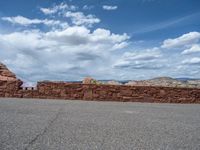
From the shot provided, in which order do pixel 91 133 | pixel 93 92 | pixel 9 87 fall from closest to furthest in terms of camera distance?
pixel 91 133, pixel 9 87, pixel 93 92

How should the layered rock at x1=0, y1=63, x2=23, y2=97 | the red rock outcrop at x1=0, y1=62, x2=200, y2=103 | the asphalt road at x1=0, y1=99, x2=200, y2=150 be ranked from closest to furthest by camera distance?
the asphalt road at x1=0, y1=99, x2=200, y2=150 → the layered rock at x1=0, y1=63, x2=23, y2=97 → the red rock outcrop at x1=0, y1=62, x2=200, y2=103

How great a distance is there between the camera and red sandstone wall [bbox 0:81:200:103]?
1339 cm

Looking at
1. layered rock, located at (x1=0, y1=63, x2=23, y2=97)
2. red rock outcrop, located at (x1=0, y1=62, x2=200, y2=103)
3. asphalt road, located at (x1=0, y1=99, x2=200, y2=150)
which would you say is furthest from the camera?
red rock outcrop, located at (x1=0, y1=62, x2=200, y2=103)

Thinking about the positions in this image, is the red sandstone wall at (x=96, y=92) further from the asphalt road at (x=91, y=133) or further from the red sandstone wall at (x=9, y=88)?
the asphalt road at (x=91, y=133)

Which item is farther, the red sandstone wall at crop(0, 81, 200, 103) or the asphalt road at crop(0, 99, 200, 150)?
the red sandstone wall at crop(0, 81, 200, 103)

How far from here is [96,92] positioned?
13.8 m

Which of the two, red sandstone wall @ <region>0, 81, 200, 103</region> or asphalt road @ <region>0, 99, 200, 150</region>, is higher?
red sandstone wall @ <region>0, 81, 200, 103</region>

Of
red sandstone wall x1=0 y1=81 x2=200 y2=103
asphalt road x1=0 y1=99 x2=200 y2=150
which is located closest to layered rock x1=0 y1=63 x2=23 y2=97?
red sandstone wall x1=0 y1=81 x2=200 y2=103

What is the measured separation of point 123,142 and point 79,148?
1.00 metres

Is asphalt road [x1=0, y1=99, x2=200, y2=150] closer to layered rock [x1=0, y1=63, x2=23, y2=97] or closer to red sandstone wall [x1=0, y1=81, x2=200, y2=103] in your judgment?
red sandstone wall [x1=0, y1=81, x2=200, y2=103]

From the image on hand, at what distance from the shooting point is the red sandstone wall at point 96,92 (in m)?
13.4

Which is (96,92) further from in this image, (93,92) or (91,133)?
(91,133)

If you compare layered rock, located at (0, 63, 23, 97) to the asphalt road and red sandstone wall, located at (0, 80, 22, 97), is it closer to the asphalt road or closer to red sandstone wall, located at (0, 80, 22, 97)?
red sandstone wall, located at (0, 80, 22, 97)

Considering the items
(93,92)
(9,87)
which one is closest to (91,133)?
(93,92)
